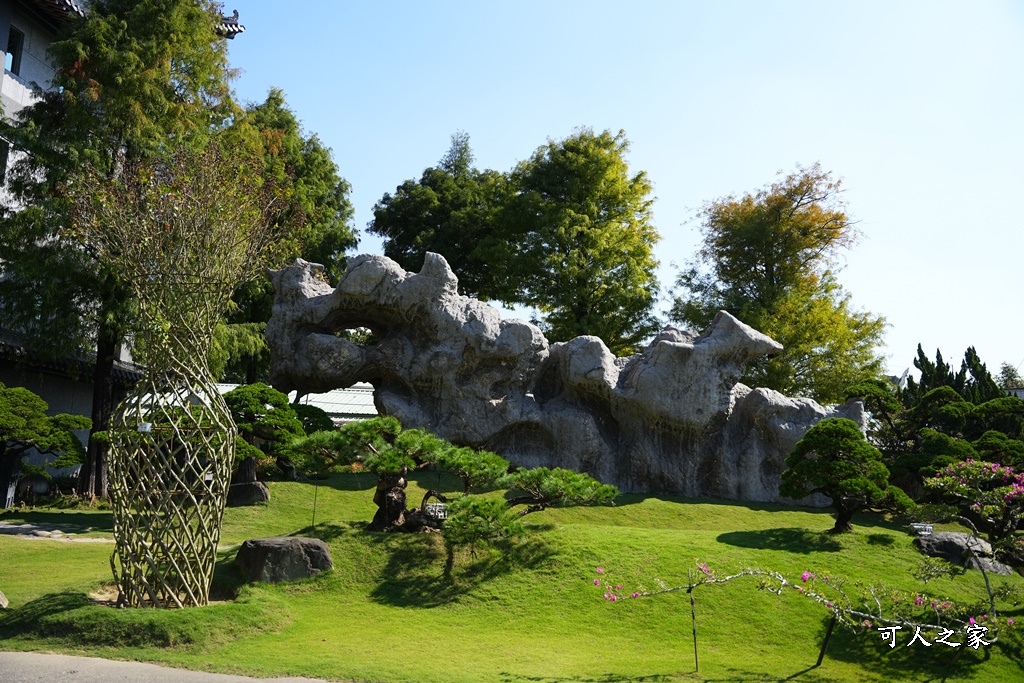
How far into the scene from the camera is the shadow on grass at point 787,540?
43.6 feet

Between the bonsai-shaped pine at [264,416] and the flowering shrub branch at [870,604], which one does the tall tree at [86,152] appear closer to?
the bonsai-shaped pine at [264,416]

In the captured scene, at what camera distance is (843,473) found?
13992mm

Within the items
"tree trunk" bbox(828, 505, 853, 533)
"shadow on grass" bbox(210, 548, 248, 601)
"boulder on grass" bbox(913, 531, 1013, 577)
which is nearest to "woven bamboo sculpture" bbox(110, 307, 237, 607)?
"shadow on grass" bbox(210, 548, 248, 601)

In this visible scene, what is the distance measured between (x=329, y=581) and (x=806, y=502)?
13328 millimetres

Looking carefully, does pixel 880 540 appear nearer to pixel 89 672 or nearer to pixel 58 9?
pixel 89 672

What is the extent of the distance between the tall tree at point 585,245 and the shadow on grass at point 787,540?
1580 cm

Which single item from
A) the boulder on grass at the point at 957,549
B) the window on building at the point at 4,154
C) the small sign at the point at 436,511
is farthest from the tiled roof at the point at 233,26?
the boulder on grass at the point at 957,549

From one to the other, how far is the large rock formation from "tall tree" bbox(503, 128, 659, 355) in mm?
8738

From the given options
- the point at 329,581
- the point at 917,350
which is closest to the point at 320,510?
the point at 329,581

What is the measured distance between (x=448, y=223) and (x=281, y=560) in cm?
2254

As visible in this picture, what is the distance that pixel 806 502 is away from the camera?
2098cm

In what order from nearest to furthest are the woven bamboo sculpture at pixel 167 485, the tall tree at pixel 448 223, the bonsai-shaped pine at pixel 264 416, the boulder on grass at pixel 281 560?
1. the woven bamboo sculpture at pixel 167 485
2. the boulder on grass at pixel 281 560
3. the bonsai-shaped pine at pixel 264 416
4. the tall tree at pixel 448 223

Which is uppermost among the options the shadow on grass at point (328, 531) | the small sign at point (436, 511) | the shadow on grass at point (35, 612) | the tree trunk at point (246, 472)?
the tree trunk at point (246, 472)

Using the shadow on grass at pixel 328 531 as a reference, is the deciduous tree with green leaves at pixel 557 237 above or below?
above
